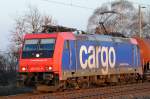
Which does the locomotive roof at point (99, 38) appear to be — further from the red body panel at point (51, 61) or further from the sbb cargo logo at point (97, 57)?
the red body panel at point (51, 61)

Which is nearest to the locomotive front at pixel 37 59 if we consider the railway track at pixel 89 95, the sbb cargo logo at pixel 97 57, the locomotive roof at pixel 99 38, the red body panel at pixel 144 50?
the railway track at pixel 89 95

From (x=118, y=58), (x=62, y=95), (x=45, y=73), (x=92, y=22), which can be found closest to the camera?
(x=62, y=95)

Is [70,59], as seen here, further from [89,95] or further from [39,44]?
Result: [89,95]

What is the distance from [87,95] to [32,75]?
3.23m

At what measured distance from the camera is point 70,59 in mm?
24047

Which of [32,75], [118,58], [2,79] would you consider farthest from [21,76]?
[2,79]

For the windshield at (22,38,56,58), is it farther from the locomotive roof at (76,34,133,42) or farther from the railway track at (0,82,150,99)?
the railway track at (0,82,150,99)

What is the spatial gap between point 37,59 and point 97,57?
4393 millimetres

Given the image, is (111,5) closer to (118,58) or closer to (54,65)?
(118,58)

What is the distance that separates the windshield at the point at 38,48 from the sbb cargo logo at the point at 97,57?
2.09 meters

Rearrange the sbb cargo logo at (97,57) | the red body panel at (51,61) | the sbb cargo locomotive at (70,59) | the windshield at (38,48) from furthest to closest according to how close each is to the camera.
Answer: the sbb cargo logo at (97,57)
the windshield at (38,48)
the sbb cargo locomotive at (70,59)
the red body panel at (51,61)

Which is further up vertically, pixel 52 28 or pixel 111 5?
pixel 111 5

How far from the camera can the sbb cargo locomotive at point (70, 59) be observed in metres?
23.2

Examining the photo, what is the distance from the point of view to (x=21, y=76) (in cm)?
2381
